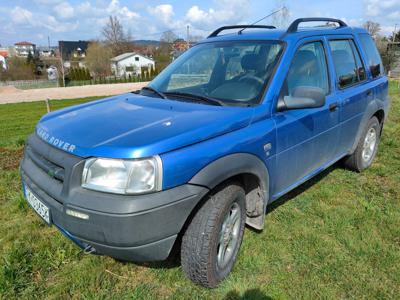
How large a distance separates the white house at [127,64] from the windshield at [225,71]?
66.9m

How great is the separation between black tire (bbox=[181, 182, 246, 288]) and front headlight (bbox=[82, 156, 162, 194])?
1.47 feet

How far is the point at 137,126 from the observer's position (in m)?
2.35

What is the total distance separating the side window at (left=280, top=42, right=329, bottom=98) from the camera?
3.01m

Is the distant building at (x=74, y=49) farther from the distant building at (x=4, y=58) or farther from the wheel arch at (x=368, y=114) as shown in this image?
the wheel arch at (x=368, y=114)

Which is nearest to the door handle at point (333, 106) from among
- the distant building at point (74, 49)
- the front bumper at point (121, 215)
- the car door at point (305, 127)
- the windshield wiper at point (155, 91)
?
the car door at point (305, 127)

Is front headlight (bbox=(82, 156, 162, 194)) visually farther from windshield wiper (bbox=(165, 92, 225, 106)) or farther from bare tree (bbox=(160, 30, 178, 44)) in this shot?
bare tree (bbox=(160, 30, 178, 44))

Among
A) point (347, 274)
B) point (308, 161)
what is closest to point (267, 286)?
point (347, 274)

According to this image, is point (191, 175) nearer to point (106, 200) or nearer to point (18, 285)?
point (106, 200)

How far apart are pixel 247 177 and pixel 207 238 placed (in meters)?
0.63

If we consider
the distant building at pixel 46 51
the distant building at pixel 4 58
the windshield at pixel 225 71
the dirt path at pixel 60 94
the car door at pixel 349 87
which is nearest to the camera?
the windshield at pixel 225 71

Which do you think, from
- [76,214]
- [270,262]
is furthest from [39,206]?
[270,262]

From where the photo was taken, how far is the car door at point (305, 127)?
9.55ft

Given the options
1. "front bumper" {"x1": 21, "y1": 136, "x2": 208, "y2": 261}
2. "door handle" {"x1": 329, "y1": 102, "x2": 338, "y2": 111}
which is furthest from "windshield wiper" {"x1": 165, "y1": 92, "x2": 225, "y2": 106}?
"door handle" {"x1": 329, "y1": 102, "x2": 338, "y2": 111}

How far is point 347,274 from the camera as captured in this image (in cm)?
269
